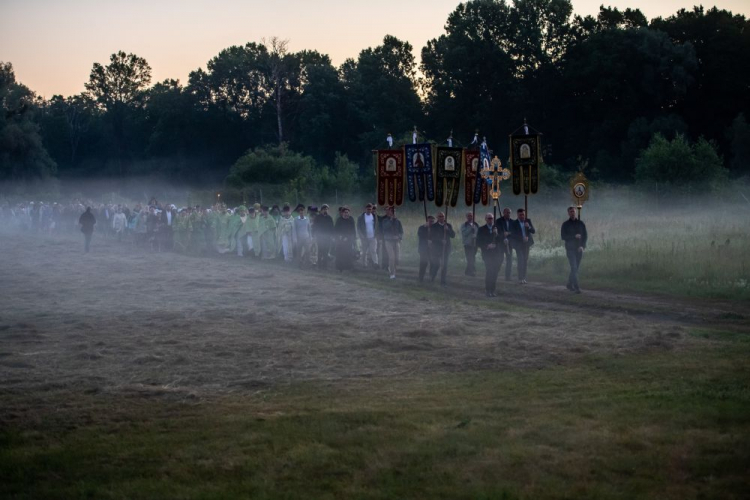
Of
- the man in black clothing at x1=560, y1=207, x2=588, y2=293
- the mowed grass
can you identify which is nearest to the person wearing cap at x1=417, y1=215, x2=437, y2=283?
the man in black clothing at x1=560, y1=207, x2=588, y2=293

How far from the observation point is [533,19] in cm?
7031

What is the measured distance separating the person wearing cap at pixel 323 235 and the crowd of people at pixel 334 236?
33mm

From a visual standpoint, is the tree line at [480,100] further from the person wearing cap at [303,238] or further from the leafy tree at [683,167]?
the person wearing cap at [303,238]

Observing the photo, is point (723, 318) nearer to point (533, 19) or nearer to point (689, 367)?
point (689, 367)

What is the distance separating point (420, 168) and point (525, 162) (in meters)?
3.25

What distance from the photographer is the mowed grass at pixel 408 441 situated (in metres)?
7.74

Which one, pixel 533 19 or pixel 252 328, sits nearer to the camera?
pixel 252 328

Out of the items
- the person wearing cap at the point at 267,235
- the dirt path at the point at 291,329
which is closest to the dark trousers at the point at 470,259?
the dirt path at the point at 291,329

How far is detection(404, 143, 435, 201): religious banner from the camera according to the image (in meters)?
26.2

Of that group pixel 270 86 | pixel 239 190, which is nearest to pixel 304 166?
pixel 239 190

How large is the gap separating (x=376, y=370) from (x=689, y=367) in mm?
4165

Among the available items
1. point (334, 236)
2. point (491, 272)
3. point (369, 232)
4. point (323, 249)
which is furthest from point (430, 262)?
point (323, 249)

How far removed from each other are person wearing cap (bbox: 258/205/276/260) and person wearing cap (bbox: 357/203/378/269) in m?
5.88

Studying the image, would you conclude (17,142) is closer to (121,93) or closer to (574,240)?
(121,93)
